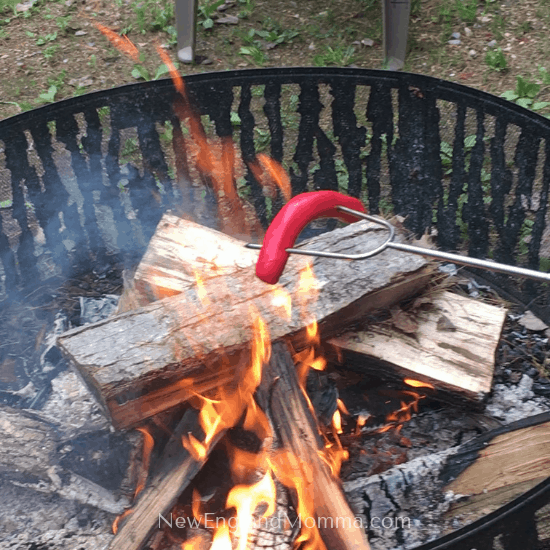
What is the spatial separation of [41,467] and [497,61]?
354cm

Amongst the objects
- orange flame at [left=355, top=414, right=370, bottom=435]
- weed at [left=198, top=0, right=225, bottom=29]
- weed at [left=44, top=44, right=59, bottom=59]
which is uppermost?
weed at [left=198, top=0, right=225, bottom=29]

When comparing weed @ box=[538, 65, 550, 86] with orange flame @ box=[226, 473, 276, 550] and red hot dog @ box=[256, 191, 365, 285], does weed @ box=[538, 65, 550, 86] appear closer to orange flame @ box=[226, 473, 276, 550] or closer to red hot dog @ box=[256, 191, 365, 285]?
red hot dog @ box=[256, 191, 365, 285]

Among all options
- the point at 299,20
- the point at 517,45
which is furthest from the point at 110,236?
the point at 517,45

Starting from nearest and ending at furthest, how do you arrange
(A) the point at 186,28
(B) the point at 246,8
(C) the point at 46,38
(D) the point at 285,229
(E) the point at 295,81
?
(D) the point at 285,229 < (E) the point at 295,81 < (A) the point at 186,28 < (C) the point at 46,38 < (B) the point at 246,8

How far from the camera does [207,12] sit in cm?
455

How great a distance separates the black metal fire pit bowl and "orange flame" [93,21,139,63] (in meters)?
1.85

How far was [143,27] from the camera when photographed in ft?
14.9

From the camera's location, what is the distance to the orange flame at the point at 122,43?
4.34 metres

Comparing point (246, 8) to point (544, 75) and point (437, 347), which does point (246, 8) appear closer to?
point (544, 75)

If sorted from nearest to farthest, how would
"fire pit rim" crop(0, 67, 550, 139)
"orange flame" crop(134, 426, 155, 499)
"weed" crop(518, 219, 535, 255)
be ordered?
"orange flame" crop(134, 426, 155, 499) < "fire pit rim" crop(0, 67, 550, 139) < "weed" crop(518, 219, 535, 255)

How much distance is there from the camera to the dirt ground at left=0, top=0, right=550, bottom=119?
13.3 ft

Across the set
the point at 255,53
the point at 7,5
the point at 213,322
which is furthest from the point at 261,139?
the point at 7,5

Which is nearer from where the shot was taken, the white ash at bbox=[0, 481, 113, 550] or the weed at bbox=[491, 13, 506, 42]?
the white ash at bbox=[0, 481, 113, 550]

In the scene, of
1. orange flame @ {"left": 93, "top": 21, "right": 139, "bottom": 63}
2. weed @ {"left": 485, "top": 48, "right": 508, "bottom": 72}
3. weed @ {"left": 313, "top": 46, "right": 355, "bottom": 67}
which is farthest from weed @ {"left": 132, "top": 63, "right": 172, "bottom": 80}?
weed @ {"left": 485, "top": 48, "right": 508, "bottom": 72}
